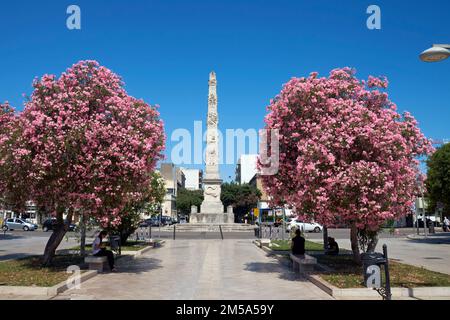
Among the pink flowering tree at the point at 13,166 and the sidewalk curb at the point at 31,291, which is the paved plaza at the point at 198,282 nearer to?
the sidewalk curb at the point at 31,291

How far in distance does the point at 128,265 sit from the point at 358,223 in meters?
9.16

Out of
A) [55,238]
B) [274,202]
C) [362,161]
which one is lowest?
[55,238]

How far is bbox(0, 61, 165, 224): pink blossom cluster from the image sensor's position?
1262 centimetres

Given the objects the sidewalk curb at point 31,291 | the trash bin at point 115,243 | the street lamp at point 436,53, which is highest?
the street lamp at point 436,53

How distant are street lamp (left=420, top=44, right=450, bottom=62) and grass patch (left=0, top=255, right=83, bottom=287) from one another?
35.1 feet

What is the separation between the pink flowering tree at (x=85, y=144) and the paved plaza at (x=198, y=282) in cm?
225

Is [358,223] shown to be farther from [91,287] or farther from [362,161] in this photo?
[91,287]

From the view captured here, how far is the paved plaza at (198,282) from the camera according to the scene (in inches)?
409

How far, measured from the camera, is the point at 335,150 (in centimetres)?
1224

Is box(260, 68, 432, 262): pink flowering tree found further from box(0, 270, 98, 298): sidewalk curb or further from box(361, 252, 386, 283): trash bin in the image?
box(0, 270, 98, 298): sidewalk curb

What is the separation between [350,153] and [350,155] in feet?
0.20

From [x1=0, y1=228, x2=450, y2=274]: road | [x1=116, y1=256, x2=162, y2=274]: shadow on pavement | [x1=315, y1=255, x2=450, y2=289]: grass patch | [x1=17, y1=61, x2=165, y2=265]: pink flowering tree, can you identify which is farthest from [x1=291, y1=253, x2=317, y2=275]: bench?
[x1=17, y1=61, x2=165, y2=265]: pink flowering tree

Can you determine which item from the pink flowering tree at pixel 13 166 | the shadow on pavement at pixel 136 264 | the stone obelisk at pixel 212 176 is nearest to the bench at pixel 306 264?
the shadow on pavement at pixel 136 264
